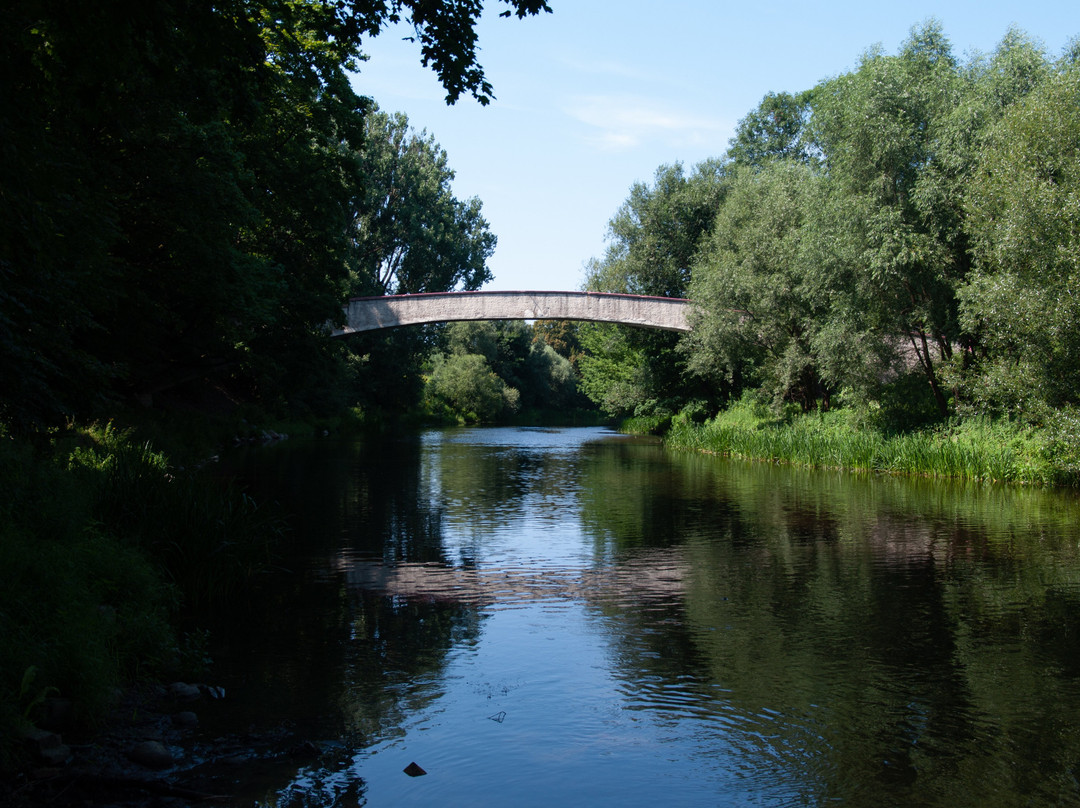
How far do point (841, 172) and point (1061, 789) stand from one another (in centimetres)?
2052

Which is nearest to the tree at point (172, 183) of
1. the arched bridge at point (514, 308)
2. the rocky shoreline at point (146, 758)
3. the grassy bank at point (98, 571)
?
the grassy bank at point (98, 571)

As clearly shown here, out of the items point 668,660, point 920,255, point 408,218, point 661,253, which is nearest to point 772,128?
point 661,253

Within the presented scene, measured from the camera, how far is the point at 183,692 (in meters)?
6.03

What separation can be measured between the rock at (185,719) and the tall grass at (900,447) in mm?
17403

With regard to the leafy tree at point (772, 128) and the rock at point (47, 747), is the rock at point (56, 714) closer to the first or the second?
the rock at point (47, 747)

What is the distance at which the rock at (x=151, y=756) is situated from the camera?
16.1 ft

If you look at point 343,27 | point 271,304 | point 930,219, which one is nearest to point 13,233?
point 343,27

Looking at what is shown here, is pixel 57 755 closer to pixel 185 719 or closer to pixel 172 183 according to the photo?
pixel 185 719

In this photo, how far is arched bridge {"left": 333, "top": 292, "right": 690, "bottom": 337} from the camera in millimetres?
35469

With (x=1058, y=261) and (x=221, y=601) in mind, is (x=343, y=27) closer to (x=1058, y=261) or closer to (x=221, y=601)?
(x=221, y=601)

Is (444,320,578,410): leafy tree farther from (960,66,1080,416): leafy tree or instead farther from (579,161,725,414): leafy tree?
(960,66,1080,416): leafy tree

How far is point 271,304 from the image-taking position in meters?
19.8

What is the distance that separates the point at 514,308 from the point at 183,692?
31172mm

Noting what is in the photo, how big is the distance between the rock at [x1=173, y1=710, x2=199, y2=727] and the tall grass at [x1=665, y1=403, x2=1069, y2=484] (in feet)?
57.1
